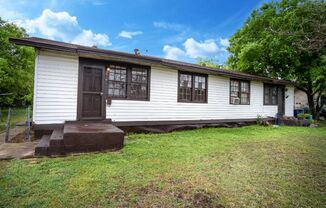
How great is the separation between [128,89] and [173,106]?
217 cm

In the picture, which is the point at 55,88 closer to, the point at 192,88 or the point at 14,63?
the point at 192,88

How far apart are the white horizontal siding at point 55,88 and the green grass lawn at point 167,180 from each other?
2.20m

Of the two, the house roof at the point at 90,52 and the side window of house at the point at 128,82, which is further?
the side window of house at the point at 128,82

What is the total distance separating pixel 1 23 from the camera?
16859 millimetres

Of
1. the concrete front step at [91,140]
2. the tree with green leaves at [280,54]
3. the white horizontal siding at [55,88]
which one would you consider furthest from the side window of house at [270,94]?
the white horizontal siding at [55,88]

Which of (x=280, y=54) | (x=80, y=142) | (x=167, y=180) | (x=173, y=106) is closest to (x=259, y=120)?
(x=280, y=54)

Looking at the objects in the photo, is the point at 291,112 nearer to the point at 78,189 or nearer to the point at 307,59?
the point at 307,59

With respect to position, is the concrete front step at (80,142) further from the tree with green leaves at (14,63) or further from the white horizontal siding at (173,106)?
the tree with green leaves at (14,63)

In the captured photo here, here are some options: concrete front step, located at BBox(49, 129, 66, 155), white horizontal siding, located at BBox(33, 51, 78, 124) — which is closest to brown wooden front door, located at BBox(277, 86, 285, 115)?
white horizontal siding, located at BBox(33, 51, 78, 124)

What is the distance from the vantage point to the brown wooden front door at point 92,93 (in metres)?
6.31

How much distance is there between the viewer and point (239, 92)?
1052cm

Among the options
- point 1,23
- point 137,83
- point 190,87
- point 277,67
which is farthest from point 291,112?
point 1,23

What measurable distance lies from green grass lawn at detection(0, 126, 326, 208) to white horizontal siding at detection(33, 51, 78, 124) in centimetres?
220

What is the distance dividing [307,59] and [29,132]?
1654 cm
